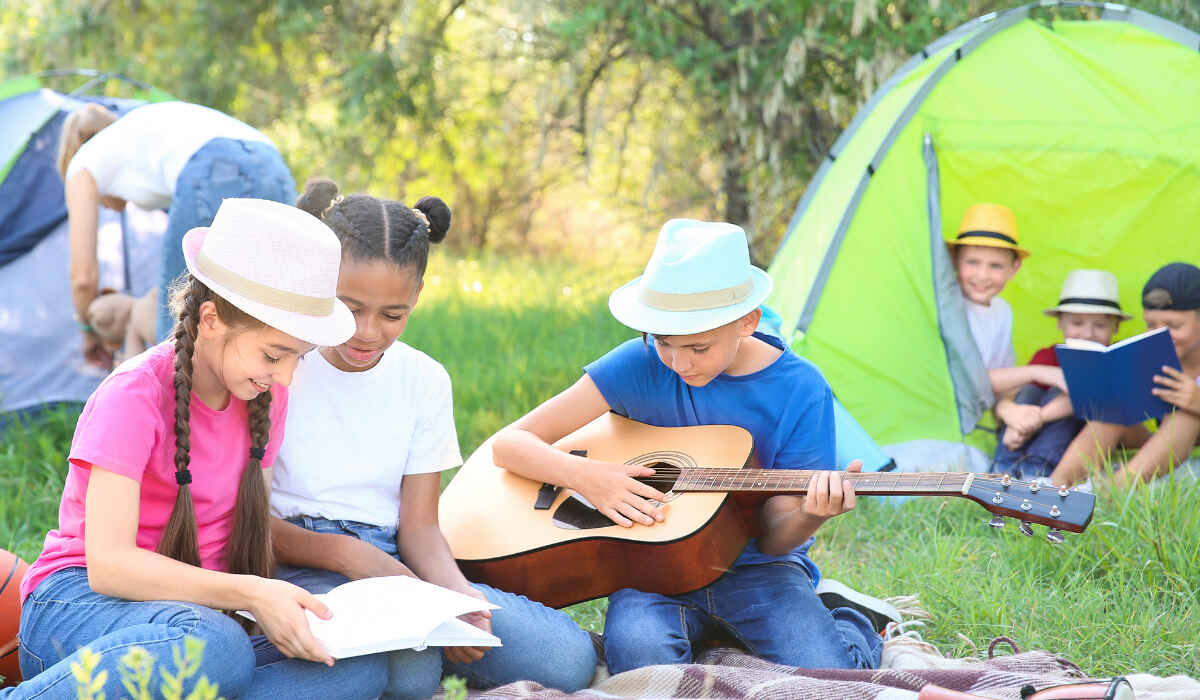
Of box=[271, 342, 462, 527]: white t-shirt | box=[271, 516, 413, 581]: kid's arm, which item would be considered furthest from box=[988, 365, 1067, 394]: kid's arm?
box=[271, 516, 413, 581]: kid's arm

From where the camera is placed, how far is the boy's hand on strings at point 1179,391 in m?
3.81

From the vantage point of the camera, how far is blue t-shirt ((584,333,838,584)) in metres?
2.69

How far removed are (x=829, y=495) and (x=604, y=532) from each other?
0.52 meters

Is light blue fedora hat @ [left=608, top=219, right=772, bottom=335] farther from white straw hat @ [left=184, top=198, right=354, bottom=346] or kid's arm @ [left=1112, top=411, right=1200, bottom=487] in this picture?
kid's arm @ [left=1112, top=411, right=1200, bottom=487]

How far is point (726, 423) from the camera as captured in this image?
279 cm

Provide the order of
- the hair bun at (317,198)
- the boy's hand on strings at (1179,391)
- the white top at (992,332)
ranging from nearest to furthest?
the hair bun at (317,198) < the boy's hand on strings at (1179,391) < the white top at (992,332)

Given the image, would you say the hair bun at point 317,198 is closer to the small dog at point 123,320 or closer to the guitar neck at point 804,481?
the guitar neck at point 804,481

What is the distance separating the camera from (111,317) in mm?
4281

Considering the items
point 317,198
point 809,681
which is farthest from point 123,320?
point 809,681

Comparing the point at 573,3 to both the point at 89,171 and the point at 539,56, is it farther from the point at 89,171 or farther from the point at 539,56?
the point at 89,171

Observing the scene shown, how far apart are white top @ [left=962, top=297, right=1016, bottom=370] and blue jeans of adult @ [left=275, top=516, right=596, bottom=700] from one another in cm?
255

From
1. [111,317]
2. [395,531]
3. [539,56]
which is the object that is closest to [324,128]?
[539,56]

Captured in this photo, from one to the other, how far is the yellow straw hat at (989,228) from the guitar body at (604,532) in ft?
6.99

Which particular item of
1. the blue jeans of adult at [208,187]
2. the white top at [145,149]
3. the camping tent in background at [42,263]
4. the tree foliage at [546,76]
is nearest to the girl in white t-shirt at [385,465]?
the blue jeans of adult at [208,187]
